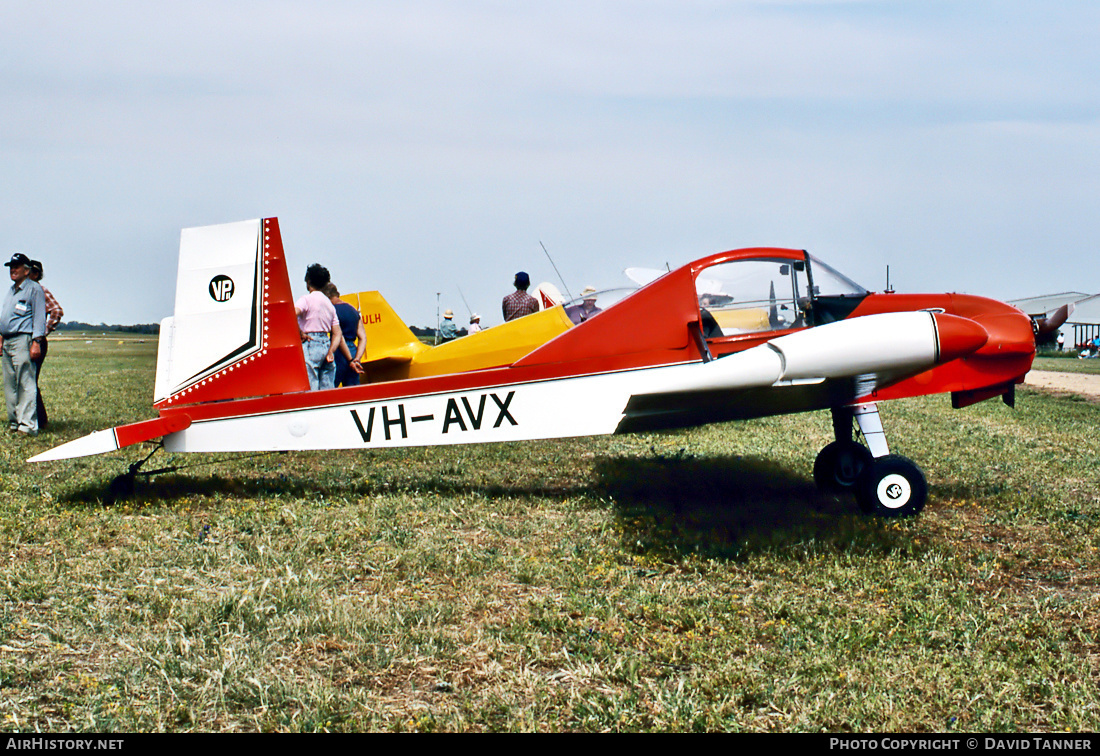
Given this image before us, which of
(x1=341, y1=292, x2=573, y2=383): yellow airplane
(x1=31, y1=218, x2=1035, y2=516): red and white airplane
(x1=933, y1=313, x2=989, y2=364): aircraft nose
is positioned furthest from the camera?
(x1=341, y1=292, x2=573, y2=383): yellow airplane

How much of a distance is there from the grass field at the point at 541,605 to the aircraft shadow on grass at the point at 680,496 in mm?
37

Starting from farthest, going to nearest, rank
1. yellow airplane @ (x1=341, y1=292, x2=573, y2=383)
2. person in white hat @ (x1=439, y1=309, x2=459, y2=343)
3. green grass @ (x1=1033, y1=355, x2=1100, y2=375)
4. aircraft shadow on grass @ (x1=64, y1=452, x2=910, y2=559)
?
1. green grass @ (x1=1033, y1=355, x2=1100, y2=375)
2. person in white hat @ (x1=439, y1=309, x2=459, y2=343)
3. yellow airplane @ (x1=341, y1=292, x2=573, y2=383)
4. aircraft shadow on grass @ (x1=64, y1=452, x2=910, y2=559)

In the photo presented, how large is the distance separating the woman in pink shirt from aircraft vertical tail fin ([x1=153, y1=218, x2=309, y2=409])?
8.41ft

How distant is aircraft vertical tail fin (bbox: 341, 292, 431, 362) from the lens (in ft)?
32.3

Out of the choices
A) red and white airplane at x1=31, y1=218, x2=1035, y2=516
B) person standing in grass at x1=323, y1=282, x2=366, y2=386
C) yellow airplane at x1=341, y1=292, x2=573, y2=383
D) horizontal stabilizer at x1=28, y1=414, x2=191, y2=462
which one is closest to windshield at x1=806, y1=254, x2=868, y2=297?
red and white airplane at x1=31, y1=218, x2=1035, y2=516

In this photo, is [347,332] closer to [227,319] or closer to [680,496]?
[227,319]

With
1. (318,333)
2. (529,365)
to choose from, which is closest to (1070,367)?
(318,333)

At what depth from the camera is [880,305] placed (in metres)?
6.09

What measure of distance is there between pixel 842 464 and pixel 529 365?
2.78 m

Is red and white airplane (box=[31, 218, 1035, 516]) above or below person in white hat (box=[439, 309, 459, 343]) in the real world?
below

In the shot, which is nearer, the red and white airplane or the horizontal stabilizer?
the horizontal stabilizer

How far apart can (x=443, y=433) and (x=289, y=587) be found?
78.4 inches

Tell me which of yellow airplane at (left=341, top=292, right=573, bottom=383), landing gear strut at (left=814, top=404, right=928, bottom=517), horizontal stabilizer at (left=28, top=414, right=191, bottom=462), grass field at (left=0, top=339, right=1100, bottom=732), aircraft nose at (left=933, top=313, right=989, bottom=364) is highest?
yellow airplane at (left=341, top=292, right=573, bottom=383)

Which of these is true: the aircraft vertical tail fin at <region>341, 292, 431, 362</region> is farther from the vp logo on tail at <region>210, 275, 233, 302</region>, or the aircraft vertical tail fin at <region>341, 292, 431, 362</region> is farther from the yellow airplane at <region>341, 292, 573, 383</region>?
the vp logo on tail at <region>210, 275, 233, 302</region>
